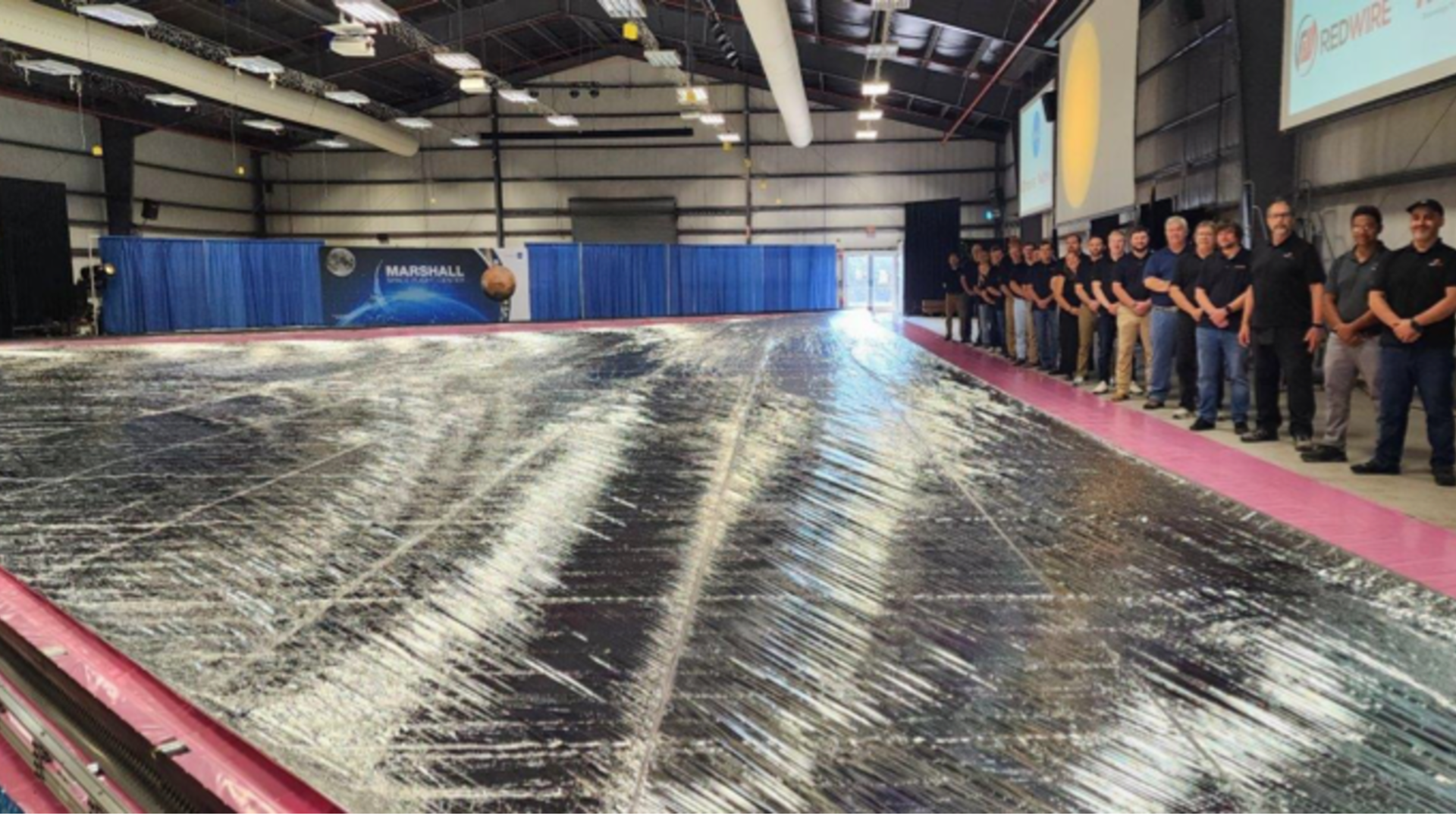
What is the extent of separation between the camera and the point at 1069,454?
5.22m

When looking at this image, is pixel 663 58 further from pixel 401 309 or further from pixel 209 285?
pixel 209 285

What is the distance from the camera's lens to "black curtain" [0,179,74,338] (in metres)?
19.0

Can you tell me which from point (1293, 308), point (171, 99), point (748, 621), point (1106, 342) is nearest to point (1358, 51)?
point (1293, 308)

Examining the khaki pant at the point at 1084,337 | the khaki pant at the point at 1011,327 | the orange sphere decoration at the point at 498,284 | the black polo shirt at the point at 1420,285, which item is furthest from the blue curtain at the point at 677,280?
the black polo shirt at the point at 1420,285

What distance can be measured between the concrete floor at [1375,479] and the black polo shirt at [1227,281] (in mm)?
747

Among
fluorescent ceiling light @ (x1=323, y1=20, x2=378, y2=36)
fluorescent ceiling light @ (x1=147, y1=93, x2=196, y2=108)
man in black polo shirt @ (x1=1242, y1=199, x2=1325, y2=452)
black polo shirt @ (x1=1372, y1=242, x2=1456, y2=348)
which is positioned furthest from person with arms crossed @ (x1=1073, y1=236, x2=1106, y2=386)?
fluorescent ceiling light @ (x1=147, y1=93, x2=196, y2=108)

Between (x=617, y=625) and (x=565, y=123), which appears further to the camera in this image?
(x=565, y=123)

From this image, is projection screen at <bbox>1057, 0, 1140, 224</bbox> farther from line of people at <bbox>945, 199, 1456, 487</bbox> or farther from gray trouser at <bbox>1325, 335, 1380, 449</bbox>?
gray trouser at <bbox>1325, 335, 1380, 449</bbox>

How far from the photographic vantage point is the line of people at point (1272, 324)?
4.51 meters

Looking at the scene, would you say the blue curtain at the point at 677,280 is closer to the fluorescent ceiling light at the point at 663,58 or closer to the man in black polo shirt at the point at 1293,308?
the fluorescent ceiling light at the point at 663,58

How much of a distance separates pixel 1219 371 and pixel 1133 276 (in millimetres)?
1445

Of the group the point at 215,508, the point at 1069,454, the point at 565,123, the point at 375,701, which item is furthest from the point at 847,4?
the point at 375,701

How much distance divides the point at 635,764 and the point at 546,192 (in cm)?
2794

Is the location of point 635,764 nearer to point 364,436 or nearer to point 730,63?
point 364,436
